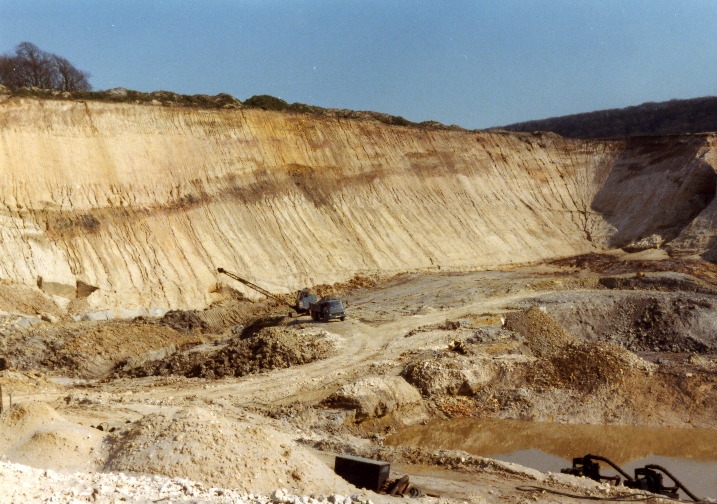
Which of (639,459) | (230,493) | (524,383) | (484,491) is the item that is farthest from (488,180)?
(230,493)

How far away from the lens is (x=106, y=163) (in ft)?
101

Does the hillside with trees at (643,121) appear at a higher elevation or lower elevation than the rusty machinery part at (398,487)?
higher

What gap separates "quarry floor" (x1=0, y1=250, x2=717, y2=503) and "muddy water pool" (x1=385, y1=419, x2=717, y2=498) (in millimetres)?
416

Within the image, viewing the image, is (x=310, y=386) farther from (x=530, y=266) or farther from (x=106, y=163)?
(x=530, y=266)

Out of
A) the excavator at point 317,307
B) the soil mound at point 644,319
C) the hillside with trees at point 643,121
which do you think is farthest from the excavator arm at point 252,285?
the hillside with trees at point 643,121

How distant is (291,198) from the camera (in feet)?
113

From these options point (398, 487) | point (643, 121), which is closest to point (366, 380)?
point (398, 487)

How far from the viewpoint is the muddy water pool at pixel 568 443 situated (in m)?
15.4

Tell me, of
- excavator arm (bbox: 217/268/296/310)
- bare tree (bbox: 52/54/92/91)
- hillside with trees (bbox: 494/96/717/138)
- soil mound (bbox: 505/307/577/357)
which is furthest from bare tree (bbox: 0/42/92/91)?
hillside with trees (bbox: 494/96/717/138)

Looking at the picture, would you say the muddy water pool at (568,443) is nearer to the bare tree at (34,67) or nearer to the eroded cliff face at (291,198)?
the eroded cliff face at (291,198)

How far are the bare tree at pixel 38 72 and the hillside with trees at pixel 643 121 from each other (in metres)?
41.9

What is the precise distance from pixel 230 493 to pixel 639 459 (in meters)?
10.0

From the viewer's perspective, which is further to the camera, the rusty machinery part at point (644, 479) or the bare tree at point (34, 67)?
the bare tree at point (34, 67)

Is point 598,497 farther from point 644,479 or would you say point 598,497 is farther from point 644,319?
point 644,319
